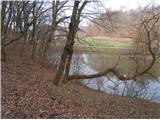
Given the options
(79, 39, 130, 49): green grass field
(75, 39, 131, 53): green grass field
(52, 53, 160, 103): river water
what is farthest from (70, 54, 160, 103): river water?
(79, 39, 130, 49): green grass field

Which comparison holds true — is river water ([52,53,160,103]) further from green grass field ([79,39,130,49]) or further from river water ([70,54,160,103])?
green grass field ([79,39,130,49])

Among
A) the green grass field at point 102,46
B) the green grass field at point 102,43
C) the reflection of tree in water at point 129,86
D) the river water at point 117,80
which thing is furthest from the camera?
the river water at point 117,80

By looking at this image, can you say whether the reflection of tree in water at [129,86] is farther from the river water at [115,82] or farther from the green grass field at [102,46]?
the green grass field at [102,46]

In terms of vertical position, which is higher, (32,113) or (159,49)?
(159,49)

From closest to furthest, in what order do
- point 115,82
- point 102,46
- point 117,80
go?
point 102,46, point 115,82, point 117,80

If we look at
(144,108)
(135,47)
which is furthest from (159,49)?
(144,108)

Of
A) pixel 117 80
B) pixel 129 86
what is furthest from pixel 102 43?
pixel 129 86

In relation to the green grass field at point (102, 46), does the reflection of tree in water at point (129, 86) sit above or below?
below

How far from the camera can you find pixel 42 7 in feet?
59.8

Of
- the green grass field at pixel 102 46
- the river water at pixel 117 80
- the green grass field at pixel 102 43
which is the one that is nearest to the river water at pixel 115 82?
the river water at pixel 117 80

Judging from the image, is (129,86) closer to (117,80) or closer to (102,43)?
(117,80)

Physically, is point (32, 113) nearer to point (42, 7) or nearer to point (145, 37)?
point (145, 37)

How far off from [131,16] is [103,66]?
573 centimetres

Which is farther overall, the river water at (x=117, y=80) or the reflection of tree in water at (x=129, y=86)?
the river water at (x=117, y=80)
